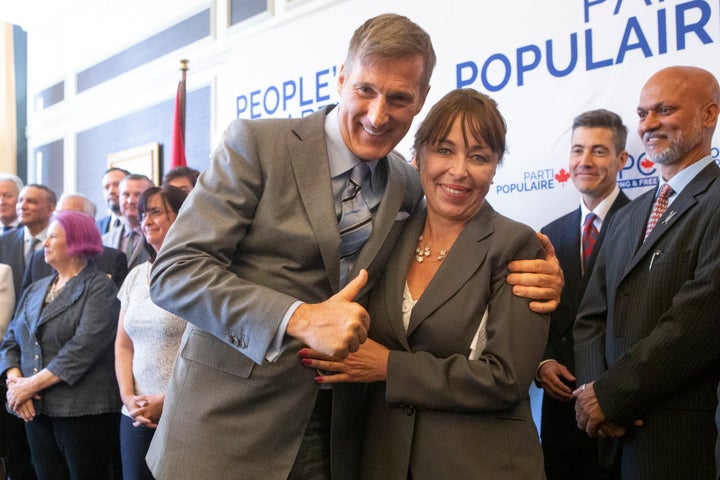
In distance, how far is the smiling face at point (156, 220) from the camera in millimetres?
3064

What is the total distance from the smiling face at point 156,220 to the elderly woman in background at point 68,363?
0.52m

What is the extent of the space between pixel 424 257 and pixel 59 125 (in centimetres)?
759

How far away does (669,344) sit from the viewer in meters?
1.84

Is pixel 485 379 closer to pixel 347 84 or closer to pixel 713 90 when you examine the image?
pixel 347 84

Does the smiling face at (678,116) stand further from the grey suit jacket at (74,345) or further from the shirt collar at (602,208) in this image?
the grey suit jacket at (74,345)

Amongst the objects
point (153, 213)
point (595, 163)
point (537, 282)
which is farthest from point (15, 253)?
point (537, 282)

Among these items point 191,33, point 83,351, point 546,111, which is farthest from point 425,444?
point 191,33

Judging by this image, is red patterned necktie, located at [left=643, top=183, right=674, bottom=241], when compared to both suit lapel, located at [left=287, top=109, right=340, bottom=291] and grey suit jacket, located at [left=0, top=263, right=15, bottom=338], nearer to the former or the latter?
suit lapel, located at [left=287, top=109, right=340, bottom=291]

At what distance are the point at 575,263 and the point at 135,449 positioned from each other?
1921mm

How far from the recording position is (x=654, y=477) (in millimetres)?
1882

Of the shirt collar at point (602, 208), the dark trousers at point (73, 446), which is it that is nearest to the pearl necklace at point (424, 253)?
the shirt collar at point (602, 208)

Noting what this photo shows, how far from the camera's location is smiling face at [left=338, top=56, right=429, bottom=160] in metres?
1.50

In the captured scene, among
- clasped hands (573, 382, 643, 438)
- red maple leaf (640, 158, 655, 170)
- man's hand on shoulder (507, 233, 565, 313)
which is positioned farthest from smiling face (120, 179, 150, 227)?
man's hand on shoulder (507, 233, 565, 313)

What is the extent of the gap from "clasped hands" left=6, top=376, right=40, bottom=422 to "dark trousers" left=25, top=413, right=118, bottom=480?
3.2 inches
